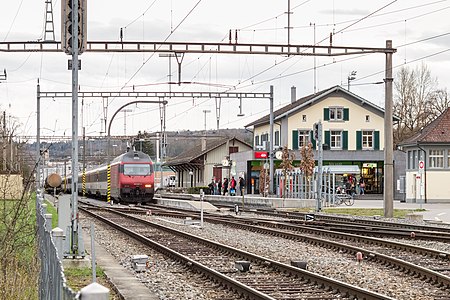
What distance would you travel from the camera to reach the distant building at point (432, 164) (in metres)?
56.9

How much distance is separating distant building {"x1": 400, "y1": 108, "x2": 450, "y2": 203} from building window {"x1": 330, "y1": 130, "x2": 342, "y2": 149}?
2123 cm

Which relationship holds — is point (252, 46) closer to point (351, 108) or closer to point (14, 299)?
point (14, 299)

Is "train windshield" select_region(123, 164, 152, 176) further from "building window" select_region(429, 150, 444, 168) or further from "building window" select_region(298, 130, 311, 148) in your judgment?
"building window" select_region(298, 130, 311, 148)

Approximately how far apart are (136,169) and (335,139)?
2956cm

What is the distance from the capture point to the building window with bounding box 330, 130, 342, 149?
8088 cm

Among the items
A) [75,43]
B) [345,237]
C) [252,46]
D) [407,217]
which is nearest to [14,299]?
[75,43]

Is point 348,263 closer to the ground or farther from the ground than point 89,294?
closer to the ground

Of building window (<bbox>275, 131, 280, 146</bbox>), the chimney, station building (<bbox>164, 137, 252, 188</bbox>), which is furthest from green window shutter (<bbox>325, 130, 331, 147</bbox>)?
station building (<bbox>164, 137, 252, 188</bbox>)

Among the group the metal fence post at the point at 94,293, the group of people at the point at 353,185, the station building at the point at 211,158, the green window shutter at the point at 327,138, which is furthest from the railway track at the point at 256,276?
the station building at the point at 211,158

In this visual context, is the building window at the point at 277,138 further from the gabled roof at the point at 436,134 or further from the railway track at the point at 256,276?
the railway track at the point at 256,276

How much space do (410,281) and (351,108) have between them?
67308mm

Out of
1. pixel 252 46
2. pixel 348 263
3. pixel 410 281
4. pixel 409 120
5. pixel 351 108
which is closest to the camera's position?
pixel 410 281

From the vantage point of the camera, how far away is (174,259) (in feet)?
63.2

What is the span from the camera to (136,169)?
5591cm
